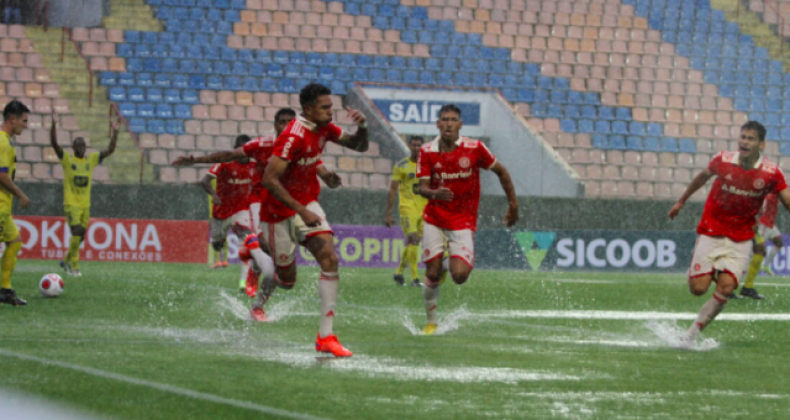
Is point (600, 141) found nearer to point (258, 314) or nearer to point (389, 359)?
point (258, 314)

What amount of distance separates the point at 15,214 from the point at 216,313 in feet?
40.2

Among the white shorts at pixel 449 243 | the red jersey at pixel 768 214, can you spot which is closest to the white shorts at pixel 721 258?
the white shorts at pixel 449 243

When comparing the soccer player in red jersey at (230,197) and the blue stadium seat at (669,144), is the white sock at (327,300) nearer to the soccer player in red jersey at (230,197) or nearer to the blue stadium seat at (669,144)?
the soccer player in red jersey at (230,197)

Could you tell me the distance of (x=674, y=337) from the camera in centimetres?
1077

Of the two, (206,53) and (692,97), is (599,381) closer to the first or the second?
(206,53)

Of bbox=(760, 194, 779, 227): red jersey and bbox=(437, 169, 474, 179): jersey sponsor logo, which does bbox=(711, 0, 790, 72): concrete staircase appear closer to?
bbox=(760, 194, 779, 227): red jersey

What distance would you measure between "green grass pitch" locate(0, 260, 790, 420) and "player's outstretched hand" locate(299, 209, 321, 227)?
88 centimetres

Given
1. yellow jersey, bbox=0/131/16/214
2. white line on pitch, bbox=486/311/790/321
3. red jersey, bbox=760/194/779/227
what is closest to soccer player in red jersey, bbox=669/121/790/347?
white line on pitch, bbox=486/311/790/321

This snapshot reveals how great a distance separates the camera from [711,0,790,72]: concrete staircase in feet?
108

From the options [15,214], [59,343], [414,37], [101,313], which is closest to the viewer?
[59,343]

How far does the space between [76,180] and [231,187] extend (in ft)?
13.3

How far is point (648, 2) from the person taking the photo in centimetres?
3291

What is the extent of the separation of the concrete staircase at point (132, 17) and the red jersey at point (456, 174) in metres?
18.8

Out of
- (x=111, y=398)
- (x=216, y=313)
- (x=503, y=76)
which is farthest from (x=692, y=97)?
(x=111, y=398)
